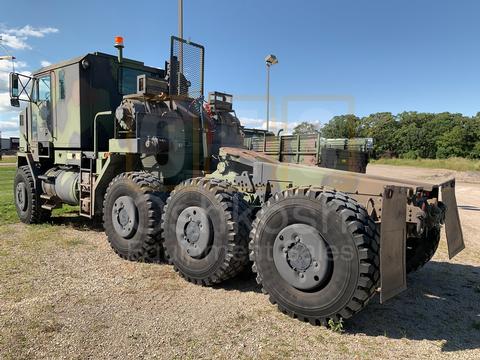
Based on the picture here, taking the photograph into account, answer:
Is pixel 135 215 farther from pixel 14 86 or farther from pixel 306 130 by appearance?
pixel 306 130

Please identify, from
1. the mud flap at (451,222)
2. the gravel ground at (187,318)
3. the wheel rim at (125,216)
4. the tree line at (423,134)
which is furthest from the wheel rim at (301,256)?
the tree line at (423,134)

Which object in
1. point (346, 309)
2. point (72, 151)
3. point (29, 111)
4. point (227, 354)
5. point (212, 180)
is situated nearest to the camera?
point (227, 354)

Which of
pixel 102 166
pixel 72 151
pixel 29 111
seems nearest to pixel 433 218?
pixel 102 166

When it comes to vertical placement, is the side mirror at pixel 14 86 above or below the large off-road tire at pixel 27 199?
above

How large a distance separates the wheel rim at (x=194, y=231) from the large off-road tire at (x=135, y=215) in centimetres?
79

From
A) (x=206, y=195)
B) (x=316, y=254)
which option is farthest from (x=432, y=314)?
(x=206, y=195)

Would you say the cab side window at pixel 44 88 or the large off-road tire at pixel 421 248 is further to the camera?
the cab side window at pixel 44 88

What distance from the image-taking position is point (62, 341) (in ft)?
12.4

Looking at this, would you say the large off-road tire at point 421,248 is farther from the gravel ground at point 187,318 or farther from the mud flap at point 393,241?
the mud flap at point 393,241

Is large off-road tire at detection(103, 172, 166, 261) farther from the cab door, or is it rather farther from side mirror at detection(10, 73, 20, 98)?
side mirror at detection(10, 73, 20, 98)

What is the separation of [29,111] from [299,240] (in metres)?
7.76

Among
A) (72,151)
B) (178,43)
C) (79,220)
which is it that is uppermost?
(178,43)

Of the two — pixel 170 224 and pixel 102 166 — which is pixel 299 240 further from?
pixel 102 166

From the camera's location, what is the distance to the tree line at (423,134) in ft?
207
